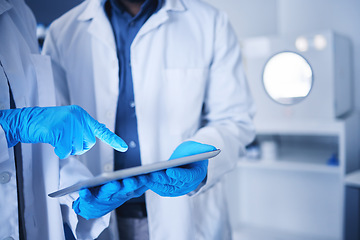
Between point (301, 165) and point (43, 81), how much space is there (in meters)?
1.70

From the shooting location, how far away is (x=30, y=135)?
604 mm

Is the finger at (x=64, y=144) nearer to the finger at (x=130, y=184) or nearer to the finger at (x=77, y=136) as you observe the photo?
the finger at (x=77, y=136)

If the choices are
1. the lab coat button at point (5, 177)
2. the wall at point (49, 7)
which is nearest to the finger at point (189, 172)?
the lab coat button at point (5, 177)

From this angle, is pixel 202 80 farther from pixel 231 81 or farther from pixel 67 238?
pixel 67 238

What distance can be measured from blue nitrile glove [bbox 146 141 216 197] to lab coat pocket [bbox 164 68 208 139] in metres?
0.17

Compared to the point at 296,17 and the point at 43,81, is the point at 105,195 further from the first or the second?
the point at 296,17

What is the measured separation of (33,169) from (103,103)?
262 mm

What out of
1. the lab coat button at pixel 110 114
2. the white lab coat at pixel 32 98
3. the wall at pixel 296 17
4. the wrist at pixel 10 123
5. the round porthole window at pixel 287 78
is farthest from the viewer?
the wall at pixel 296 17

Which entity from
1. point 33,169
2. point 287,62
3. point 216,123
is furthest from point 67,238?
point 287,62

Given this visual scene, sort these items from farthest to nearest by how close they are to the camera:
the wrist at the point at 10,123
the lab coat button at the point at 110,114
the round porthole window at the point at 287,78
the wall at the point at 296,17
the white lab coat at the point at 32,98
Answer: the wall at the point at 296,17 < the round porthole window at the point at 287,78 < the lab coat button at the point at 110,114 < the white lab coat at the point at 32,98 < the wrist at the point at 10,123

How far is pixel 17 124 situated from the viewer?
614 mm

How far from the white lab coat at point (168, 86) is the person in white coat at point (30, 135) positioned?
6.1 inches

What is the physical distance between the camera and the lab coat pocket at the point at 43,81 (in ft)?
2.51

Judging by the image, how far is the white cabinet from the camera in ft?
6.28
